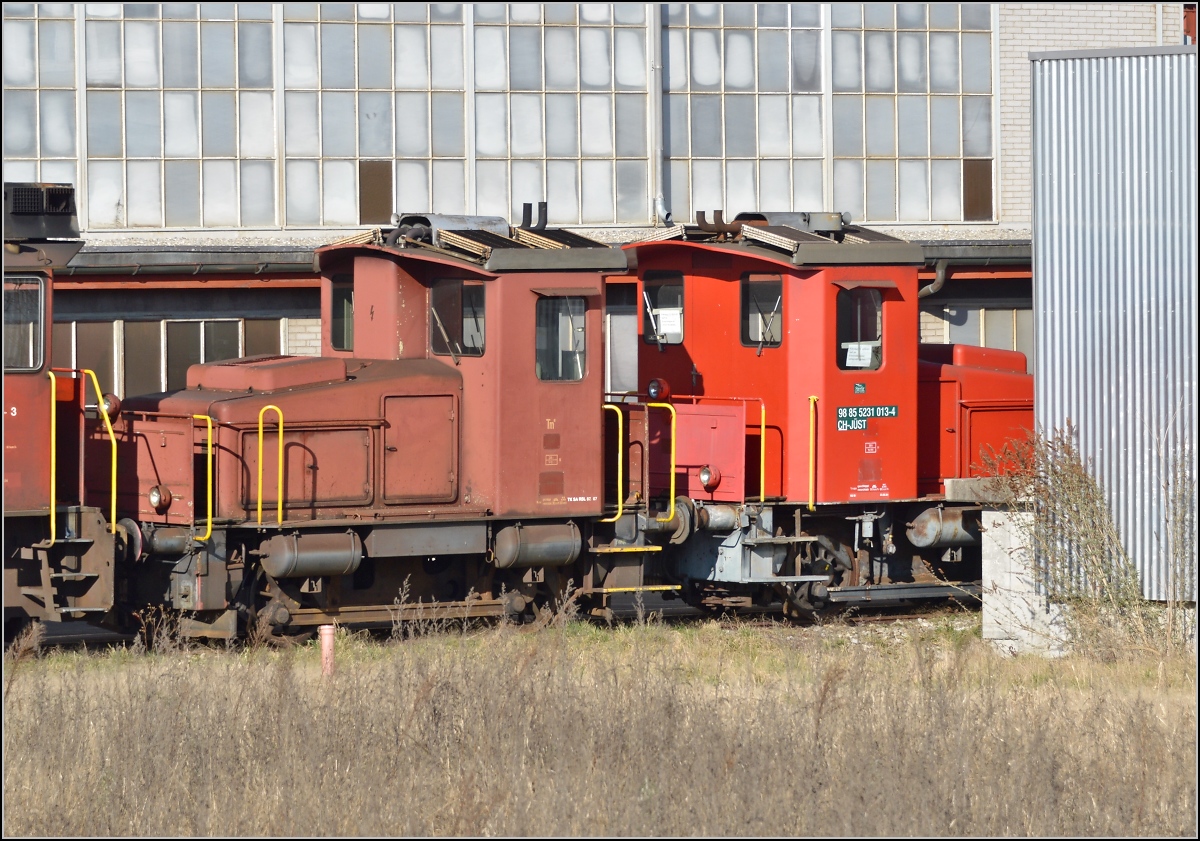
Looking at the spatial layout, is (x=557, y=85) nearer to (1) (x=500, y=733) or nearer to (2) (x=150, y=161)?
(2) (x=150, y=161)

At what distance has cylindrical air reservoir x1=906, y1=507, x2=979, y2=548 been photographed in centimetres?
1496

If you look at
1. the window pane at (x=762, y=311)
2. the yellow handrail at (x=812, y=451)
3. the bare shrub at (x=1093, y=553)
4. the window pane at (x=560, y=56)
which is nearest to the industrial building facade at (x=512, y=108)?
the window pane at (x=560, y=56)

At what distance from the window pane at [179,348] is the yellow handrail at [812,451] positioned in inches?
364

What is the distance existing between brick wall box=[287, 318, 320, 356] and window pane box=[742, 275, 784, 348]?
752 centimetres

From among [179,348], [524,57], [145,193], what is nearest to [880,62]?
[524,57]

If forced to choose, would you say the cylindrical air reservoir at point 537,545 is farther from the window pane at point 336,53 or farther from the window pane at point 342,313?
the window pane at point 336,53

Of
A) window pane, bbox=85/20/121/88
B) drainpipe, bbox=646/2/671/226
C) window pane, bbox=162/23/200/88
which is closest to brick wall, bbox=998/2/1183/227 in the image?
drainpipe, bbox=646/2/671/226

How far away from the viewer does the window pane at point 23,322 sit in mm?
11523

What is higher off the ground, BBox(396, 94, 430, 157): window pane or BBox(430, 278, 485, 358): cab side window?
BBox(396, 94, 430, 157): window pane

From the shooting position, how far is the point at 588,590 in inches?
535

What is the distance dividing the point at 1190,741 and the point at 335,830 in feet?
15.2

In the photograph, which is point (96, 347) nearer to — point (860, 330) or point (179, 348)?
point (179, 348)

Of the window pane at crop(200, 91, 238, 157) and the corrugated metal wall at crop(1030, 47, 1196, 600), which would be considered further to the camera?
the window pane at crop(200, 91, 238, 157)

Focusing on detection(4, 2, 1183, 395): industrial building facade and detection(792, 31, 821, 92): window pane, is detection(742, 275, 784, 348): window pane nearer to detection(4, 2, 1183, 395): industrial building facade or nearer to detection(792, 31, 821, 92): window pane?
detection(4, 2, 1183, 395): industrial building facade
